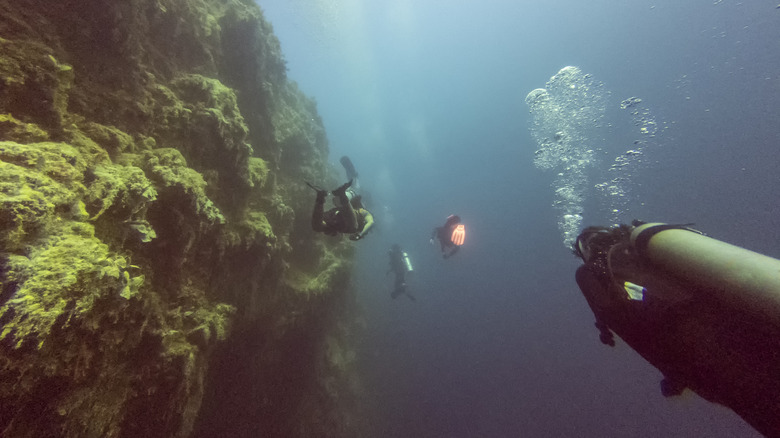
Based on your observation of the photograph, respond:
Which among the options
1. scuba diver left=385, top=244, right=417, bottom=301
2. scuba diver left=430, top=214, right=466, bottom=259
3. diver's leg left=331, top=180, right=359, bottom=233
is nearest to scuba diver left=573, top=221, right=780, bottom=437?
diver's leg left=331, top=180, right=359, bottom=233

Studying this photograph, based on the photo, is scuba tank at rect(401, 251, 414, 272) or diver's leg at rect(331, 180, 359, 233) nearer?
diver's leg at rect(331, 180, 359, 233)

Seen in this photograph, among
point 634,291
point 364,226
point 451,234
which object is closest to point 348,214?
point 364,226

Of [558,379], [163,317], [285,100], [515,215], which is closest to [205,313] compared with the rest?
[163,317]

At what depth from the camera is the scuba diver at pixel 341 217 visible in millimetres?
5654

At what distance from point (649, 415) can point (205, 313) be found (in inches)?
1733

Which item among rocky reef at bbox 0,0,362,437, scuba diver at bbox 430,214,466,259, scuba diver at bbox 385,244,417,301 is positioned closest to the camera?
rocky reef at bbox 0,0,362,437

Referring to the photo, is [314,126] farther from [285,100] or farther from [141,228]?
[141,228]

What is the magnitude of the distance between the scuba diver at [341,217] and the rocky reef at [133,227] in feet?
3.43

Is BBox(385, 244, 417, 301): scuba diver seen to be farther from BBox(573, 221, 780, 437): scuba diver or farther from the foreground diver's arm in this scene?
BBox(573, 221, 780, 437): scuba diver

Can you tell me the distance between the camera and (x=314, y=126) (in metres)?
14.3

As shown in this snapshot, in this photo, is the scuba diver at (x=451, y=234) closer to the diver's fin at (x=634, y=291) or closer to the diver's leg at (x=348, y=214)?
the diver's leg at (x=348, y=214)

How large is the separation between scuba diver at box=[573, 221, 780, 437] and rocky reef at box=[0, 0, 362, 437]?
458 centimetres

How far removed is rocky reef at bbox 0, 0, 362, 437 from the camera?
2.17 meters

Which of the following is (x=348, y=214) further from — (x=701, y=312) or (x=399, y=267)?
(x=399, y=267)
